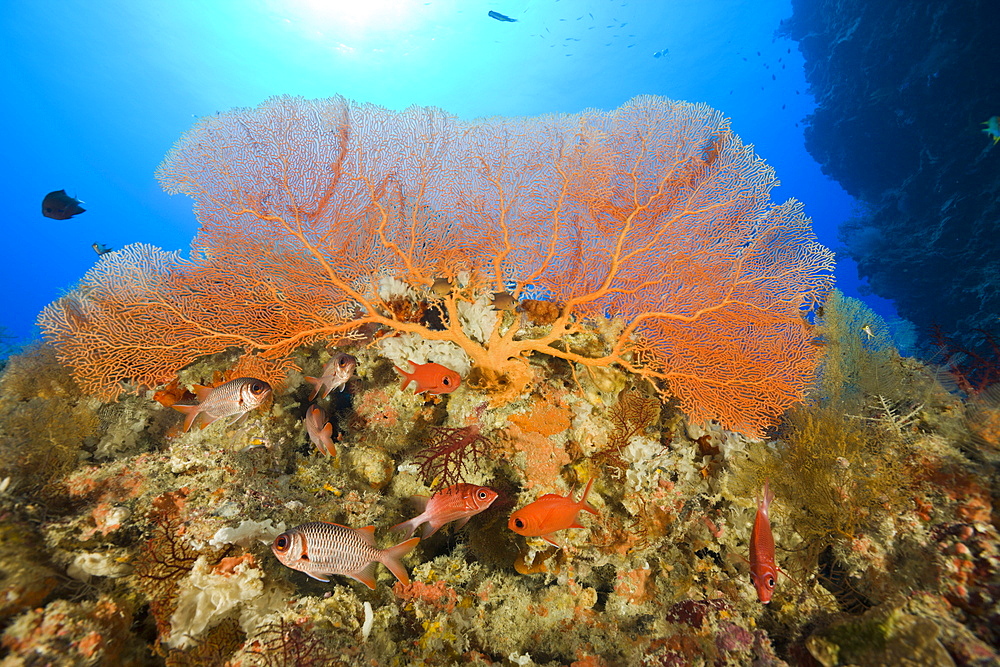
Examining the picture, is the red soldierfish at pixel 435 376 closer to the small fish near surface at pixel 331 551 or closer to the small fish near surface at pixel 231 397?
the small fish near surface at pixel 231 397

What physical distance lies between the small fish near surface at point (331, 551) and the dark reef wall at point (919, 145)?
18.4 meters

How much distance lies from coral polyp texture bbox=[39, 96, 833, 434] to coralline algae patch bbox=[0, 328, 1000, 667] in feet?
1.73

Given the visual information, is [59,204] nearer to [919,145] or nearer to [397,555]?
[397,555]

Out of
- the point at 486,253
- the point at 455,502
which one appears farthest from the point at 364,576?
the point at 486,253

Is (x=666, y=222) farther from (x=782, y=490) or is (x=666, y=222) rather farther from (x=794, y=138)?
(x=794, y=138)

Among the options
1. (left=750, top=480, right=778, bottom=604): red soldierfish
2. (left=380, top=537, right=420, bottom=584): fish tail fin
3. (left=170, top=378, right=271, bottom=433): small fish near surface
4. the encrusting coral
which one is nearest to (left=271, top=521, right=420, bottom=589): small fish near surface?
(left=380, top=537, right=420, bottom=584): fish tail fin

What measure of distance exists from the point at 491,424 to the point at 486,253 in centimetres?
186

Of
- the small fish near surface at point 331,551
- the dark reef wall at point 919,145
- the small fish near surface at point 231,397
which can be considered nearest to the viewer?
the small fish near surface at point 331,551

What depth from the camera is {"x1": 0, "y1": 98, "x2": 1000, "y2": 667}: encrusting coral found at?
8.97 ft

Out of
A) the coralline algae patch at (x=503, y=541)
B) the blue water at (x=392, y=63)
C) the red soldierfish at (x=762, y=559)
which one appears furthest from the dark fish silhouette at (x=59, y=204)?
the blue water at (x=392, y=63)

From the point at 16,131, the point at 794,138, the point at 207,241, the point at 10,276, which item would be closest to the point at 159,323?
the point at 207,241

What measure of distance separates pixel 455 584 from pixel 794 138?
74.8 m

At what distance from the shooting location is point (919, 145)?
17812mm

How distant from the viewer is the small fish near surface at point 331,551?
214 cm
